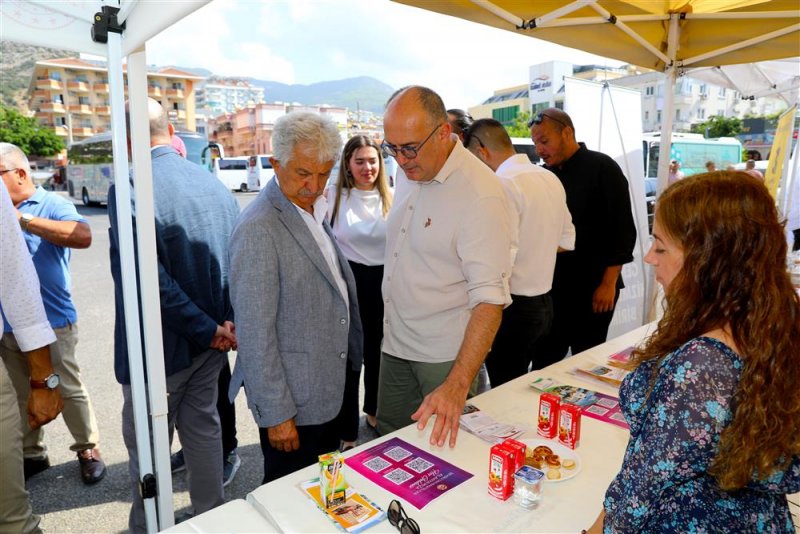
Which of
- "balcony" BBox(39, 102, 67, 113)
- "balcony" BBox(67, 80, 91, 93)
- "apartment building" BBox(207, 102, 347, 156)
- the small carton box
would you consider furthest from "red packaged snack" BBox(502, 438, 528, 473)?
"apartment building" BBox(207, 102, 347, 156)

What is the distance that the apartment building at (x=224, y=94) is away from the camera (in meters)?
133

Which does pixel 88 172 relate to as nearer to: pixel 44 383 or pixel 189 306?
pixel 189 306

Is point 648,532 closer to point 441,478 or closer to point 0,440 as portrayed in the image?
point 441,478

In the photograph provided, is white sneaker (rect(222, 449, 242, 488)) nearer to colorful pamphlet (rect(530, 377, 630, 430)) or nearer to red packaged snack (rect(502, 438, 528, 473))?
colorful pamphlet (rect(530, 377, 630, 430))

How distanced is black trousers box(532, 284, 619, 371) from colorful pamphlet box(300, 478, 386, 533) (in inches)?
86.8

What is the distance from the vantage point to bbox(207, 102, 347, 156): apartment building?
5956cm

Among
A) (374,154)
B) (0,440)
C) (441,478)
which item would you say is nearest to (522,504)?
(441,478)

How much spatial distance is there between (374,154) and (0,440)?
215 cm

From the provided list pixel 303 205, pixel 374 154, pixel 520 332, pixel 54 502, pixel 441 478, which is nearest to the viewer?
pixel 441 478

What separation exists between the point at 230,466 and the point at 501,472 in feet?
6.14

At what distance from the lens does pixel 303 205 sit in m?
1.54

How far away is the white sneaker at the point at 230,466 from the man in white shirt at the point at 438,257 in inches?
44.9

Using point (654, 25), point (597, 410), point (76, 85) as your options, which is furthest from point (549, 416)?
point (76, 85)

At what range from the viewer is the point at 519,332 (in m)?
2.44
